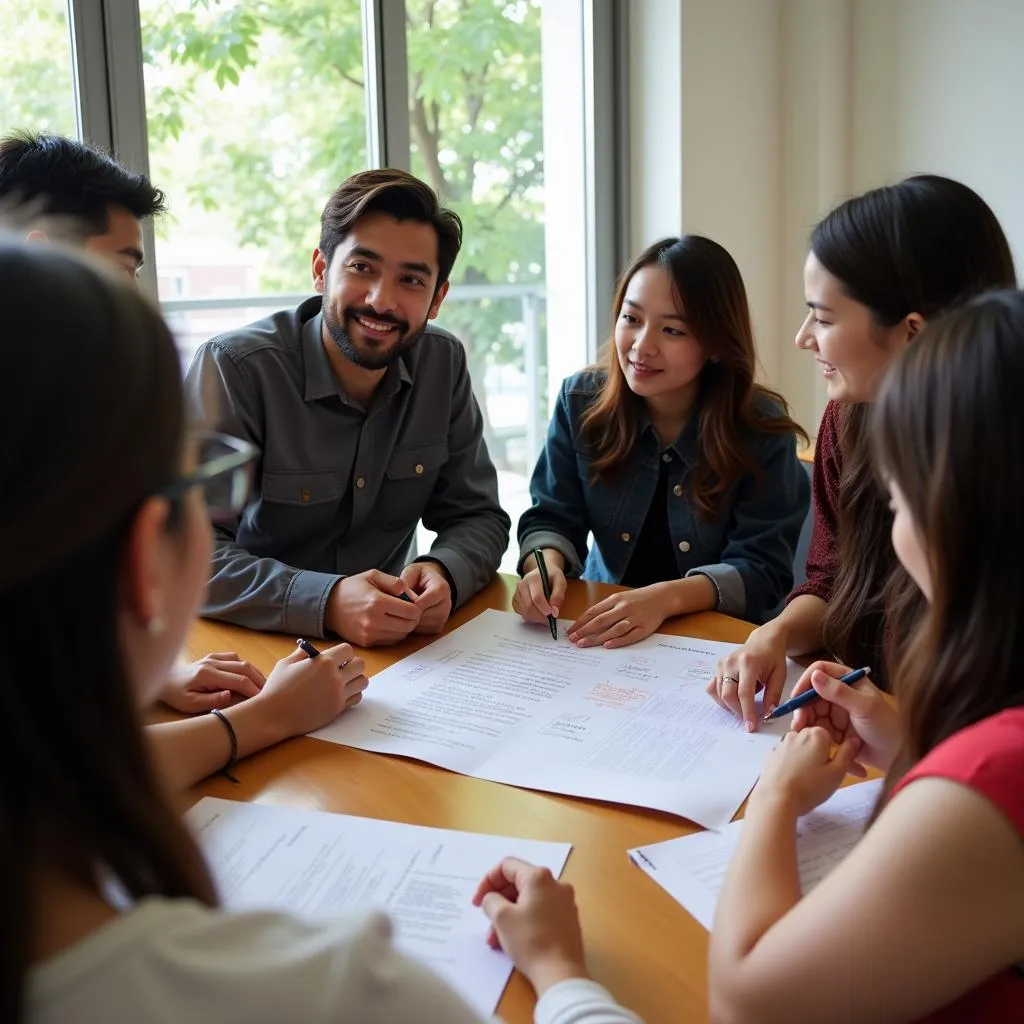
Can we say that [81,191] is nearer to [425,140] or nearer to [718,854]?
[425,140]

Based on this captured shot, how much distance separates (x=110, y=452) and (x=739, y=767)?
0.80 metres

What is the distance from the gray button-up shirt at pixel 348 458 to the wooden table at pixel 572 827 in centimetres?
52

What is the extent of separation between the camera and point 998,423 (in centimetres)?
73

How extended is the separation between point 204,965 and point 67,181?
152 cm

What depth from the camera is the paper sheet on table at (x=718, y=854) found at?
2.95 feet

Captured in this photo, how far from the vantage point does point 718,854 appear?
950 mm

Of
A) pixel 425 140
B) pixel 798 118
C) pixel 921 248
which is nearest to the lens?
pixel 921 248

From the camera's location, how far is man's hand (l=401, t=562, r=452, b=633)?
1.50 meters

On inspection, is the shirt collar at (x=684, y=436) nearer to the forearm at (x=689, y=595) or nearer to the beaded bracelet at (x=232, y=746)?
the forearm at (x=689, y=595)

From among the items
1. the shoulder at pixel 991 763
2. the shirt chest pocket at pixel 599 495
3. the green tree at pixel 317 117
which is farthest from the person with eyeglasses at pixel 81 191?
the shoulder at pixel 991 763

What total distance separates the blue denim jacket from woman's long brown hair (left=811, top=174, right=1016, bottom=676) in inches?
10.9

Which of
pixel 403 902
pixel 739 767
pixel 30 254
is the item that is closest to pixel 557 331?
pixel 739 767

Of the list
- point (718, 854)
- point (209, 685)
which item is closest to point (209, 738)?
point (209, 685)

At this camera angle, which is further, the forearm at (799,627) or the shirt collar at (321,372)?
the shirt collar at (321,372)
